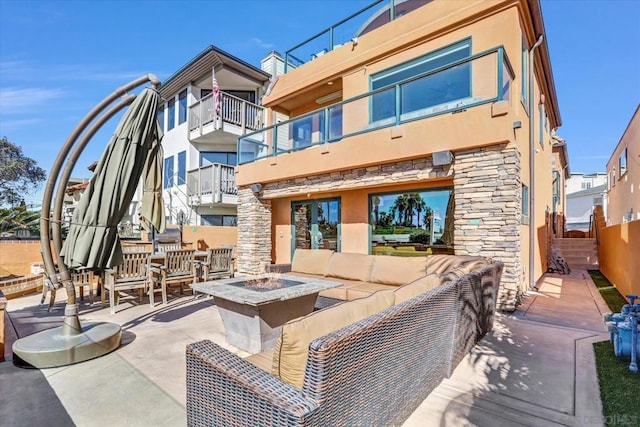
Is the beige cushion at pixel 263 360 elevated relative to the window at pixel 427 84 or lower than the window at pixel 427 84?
lower

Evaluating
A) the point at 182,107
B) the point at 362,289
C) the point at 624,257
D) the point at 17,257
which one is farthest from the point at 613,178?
the point at 17,257

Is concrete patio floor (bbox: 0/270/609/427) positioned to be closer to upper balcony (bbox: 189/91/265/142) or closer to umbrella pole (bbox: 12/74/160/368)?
umbrella pole (bbox: 12/74/160/368)

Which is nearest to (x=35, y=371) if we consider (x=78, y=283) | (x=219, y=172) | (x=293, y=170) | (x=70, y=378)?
(x=70, y=378)

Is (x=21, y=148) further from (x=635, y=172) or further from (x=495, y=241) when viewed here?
(x=635, y=172)

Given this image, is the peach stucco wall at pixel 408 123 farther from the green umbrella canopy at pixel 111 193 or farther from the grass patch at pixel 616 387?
the green umbrella canopy at pixel 111 193

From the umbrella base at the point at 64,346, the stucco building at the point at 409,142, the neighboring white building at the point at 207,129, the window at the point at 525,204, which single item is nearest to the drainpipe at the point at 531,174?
the stucco building at the point at 409,142

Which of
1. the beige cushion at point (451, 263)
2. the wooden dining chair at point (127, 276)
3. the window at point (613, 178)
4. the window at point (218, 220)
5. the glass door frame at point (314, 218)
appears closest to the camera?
the beige cushion at point (451, 263)

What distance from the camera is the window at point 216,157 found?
1559 cm

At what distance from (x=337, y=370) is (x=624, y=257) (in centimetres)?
915

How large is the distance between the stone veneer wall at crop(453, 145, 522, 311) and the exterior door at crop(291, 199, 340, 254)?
382cm

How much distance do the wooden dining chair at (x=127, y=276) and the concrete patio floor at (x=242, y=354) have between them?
664mm

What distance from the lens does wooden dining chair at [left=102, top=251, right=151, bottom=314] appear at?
225 inches

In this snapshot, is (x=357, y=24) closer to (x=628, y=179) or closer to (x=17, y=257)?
(x=17, y=257)

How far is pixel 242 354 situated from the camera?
158 inches
